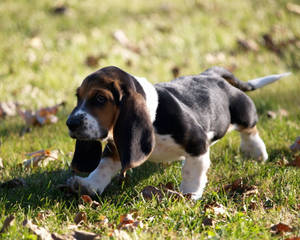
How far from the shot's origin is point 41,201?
10.5 ft

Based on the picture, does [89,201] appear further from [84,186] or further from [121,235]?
[121,235]

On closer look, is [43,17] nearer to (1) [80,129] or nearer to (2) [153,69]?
(2) [153,69]

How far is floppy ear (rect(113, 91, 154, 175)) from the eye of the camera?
2848 mm

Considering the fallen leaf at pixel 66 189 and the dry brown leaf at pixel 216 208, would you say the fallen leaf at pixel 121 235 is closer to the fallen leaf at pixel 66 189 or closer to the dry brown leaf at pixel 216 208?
the dry brown leaf at pixel 216 208

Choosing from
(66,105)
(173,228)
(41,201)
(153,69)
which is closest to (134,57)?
(153,69)

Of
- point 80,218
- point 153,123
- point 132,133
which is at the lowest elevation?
point 80,218

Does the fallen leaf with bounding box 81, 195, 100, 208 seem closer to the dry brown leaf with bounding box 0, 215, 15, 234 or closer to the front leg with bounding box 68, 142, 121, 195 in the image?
the front leg with bounding box 68, 142, 121, 195

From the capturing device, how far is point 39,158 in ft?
12.7

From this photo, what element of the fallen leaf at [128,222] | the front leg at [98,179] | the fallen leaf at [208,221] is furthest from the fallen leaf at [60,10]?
the fallen leaf at [208,221]

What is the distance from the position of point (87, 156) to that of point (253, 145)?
1.62m

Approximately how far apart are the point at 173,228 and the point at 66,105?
10.9 feet

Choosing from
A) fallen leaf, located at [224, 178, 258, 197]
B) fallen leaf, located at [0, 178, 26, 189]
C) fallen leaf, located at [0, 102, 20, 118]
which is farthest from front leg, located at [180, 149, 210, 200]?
fallen leaf, located at [0, 102, 20, 118]

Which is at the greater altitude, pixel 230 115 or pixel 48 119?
pixel 230 115

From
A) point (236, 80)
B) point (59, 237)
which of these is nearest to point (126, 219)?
point (59, 237)
